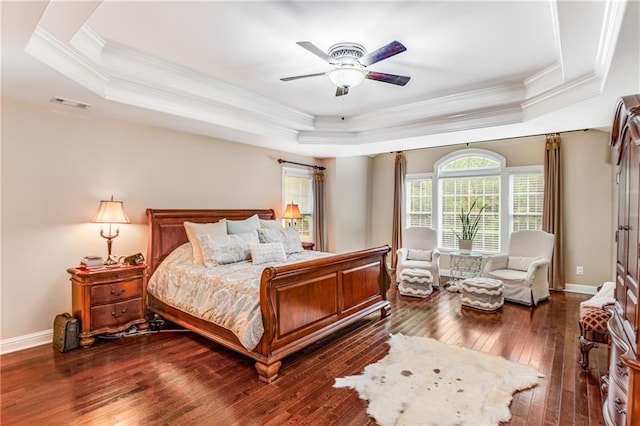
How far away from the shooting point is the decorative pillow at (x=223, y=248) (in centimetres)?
380

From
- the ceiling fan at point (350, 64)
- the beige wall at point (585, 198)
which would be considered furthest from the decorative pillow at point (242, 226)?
the beige wall at point (585, 198)

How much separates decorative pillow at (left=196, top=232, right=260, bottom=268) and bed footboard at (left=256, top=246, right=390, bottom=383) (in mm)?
1208

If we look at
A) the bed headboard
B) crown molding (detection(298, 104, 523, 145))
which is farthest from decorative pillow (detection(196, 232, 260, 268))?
crown molding (detection(298, 104, 523, 145))

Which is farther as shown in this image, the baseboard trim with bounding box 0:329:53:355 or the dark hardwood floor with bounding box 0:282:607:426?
the baseboard trim with bounding box 0:329:53:355

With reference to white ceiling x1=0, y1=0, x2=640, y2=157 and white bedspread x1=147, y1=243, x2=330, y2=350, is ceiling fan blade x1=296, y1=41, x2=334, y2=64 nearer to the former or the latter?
white ceiling x1=0, y1=0, x2=640, y2=157

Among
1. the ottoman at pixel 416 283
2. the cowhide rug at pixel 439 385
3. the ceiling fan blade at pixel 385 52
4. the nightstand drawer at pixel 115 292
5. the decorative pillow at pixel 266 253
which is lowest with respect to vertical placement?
the cowhide rug at pixel 439 385

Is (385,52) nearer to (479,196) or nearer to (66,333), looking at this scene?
(66,333)

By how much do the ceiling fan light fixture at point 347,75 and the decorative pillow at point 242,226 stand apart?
2.54 m

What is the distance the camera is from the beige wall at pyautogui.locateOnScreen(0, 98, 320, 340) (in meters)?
3.30

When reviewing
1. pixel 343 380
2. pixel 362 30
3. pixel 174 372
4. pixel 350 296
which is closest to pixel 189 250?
pixel 174 372

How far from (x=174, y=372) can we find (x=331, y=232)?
14.8 ft

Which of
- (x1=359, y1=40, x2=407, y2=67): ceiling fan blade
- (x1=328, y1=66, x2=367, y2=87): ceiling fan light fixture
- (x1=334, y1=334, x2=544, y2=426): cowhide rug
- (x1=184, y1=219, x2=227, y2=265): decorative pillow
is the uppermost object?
(x1=359, y1=40, x2=407, y2=67): ceiling fan blade

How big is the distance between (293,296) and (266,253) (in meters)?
1.10

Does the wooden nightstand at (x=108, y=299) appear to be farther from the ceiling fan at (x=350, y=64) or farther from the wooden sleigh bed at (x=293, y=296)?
the ceiling fan at (x=350, y=64)
